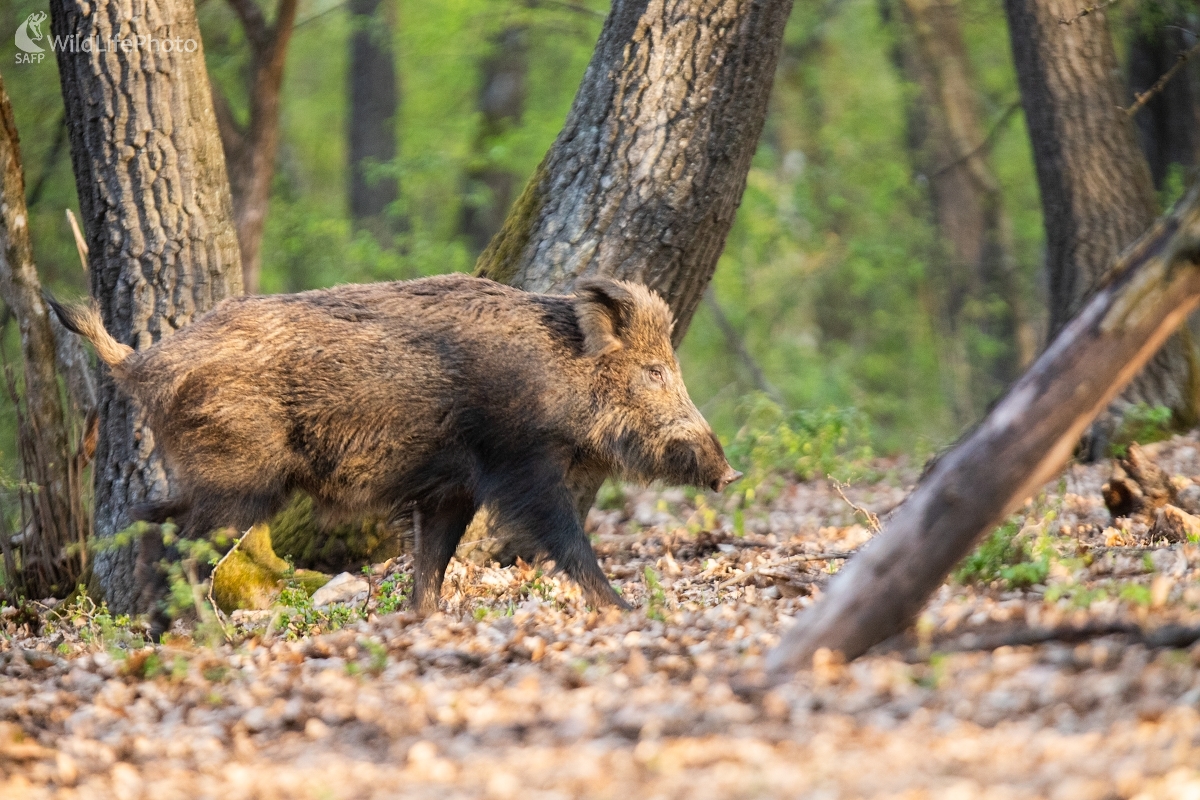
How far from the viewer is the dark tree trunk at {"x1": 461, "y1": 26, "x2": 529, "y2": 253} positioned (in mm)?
15734

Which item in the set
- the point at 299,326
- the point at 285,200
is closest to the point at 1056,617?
the point at 299,326

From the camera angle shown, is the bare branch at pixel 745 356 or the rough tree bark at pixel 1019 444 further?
the bare branch at pixel 745 356

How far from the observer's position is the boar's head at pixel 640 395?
18.9 ft

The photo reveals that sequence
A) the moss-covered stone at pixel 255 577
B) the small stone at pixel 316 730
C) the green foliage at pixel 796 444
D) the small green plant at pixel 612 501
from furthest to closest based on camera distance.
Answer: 1. the small green plant at pixel 612 501
2. the green foliage at pixel 796 444
3. the moss-covered stone at pixel 255 577
4. the small stone at pixel 316 730

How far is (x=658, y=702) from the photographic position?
3223 mm

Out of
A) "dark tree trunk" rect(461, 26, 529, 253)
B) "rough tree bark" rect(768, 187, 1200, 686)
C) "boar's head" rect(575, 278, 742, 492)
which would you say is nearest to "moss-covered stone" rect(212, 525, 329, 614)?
"boar's head" rect(575, 278, 742, 492)

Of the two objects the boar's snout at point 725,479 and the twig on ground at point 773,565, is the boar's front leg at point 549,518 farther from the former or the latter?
the boar's snout at point 725,479

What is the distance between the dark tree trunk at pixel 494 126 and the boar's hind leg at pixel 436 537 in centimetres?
945

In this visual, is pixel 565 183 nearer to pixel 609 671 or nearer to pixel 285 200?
pixel 609 671

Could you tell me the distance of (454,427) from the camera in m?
5.58

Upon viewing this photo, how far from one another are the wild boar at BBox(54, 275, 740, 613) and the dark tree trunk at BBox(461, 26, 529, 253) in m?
9.30

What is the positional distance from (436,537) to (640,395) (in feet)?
4.13

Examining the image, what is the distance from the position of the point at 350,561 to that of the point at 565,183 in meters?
2.49

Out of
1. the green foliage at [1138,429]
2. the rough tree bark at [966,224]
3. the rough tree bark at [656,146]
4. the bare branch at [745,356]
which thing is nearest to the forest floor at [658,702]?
the rough tree bark at [656,146]
